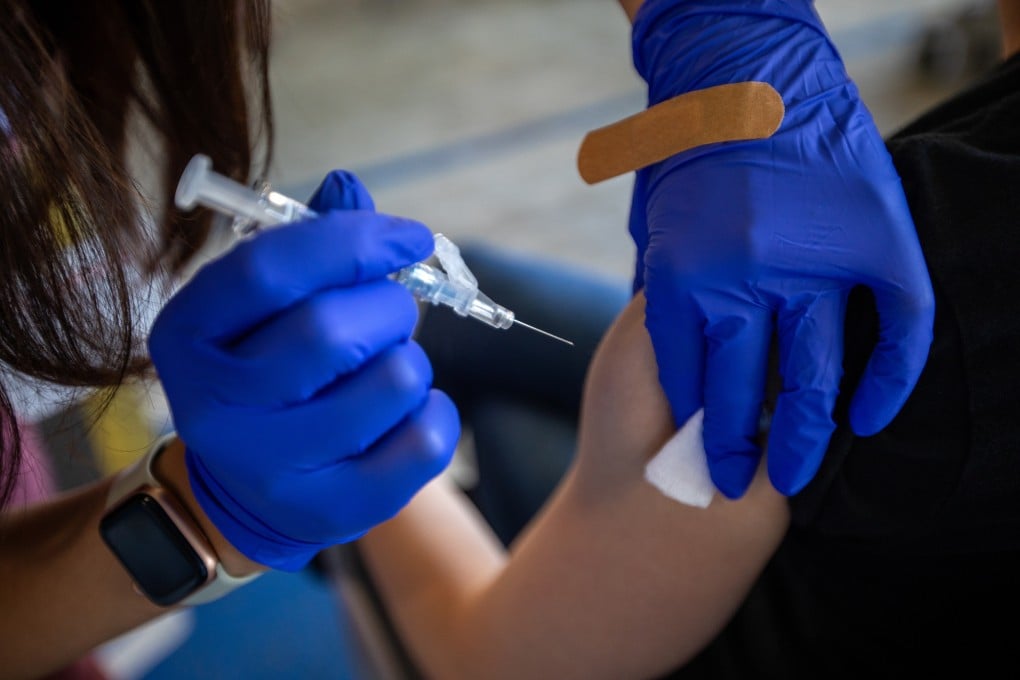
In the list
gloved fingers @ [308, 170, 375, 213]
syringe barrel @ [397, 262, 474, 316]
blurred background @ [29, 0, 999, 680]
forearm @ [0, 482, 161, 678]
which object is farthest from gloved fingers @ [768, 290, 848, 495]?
blurred background @ [29, 0, 999, 680]

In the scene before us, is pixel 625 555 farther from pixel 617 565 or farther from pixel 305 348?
pixel 305 348

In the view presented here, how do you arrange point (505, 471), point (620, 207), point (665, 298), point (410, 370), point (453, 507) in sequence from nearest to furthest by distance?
point (410, 370) < point (665, 298) < point (453, 507) < point (505, 471) < point (620, 207)

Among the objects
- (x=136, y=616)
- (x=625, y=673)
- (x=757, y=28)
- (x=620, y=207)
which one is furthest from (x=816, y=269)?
(x=620, y=207)

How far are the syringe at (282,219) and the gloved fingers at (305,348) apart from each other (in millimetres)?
83

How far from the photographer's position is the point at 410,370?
0.65 meters

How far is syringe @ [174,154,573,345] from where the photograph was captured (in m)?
0.59

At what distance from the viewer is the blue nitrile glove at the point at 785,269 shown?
707mm

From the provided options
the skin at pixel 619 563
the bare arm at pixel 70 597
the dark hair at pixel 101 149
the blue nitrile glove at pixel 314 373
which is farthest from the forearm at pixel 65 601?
the skin at pixel 619 563

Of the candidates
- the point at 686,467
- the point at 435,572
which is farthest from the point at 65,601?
the point at 686,467

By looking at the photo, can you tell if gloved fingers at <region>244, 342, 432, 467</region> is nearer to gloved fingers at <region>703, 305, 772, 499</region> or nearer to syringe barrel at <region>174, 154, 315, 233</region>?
syringe barrel at <region>174, 154, 315, 233</region>

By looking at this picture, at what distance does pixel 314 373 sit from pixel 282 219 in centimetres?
14

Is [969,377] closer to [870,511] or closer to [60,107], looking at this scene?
[870,511]

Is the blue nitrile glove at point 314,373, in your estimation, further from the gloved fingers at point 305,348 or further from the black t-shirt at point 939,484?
the black t-shirt at point 939,484

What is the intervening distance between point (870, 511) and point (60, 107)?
820 millimetres
